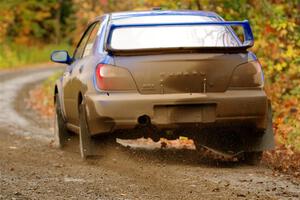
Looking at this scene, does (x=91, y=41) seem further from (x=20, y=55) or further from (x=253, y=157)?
(x=20, y=55)

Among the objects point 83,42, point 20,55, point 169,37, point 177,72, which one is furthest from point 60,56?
point 20,55

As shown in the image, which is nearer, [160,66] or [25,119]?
[160,66]

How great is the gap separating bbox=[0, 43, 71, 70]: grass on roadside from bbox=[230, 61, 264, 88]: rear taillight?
33.6 meters

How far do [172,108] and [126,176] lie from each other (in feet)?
2.96

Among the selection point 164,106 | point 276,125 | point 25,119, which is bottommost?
point 25,119

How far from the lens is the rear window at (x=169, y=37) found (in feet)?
29.3

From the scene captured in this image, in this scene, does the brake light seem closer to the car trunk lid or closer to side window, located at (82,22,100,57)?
the car trunk lid

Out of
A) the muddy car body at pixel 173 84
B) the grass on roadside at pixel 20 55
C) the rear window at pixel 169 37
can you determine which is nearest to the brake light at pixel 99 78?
the muddy car body at pixel 173 84

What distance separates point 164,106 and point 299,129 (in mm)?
3213

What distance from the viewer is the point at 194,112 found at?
28.0ft

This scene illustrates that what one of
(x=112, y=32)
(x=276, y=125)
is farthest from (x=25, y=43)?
(x=112, y=32)

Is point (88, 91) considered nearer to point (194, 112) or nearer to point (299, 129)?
point (194, 112)

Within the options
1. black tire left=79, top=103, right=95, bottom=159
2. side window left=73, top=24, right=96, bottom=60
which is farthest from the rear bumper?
side window left=73, top=24, right=96, bottom=60

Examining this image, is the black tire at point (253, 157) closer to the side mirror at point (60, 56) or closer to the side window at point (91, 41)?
the side window at point (91, 41)
